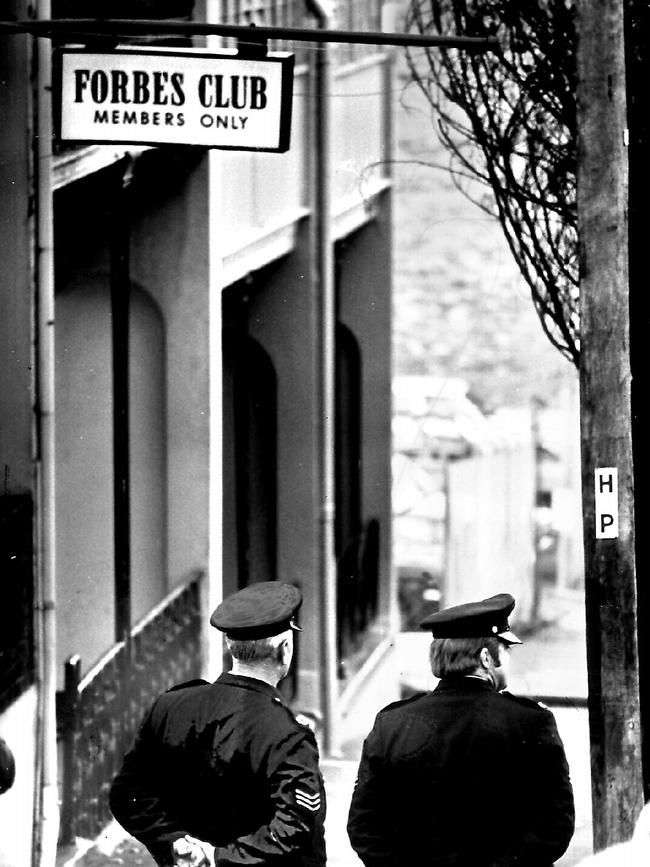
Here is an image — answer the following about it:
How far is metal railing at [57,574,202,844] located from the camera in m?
7.74

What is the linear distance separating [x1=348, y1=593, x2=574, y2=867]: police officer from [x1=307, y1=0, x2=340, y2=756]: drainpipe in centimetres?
570

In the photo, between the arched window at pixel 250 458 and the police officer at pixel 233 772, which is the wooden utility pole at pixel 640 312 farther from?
the arched window at pixel 250 458

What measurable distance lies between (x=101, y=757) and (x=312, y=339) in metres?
3.31

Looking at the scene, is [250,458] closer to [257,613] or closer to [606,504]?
[606,504]

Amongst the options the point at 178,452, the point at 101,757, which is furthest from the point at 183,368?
the point at 101,757

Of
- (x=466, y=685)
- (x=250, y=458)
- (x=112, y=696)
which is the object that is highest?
(x=250, y=458)

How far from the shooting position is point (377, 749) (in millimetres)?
4625

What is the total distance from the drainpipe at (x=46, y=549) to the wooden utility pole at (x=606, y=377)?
8.48 ft

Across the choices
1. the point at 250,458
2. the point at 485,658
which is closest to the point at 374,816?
the point at 485,658

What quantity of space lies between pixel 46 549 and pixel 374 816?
3167 millimetres

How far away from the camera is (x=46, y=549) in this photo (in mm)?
7391

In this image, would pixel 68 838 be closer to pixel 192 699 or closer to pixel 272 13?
pixel 192 699

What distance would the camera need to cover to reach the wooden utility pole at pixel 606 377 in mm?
5883

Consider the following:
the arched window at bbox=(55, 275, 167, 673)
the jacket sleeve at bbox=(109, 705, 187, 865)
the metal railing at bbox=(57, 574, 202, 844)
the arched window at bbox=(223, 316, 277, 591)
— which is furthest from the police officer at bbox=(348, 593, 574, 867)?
the arched window at bbox=(223, 316, 277, 591)
